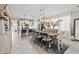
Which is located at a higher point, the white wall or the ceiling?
the ceiling

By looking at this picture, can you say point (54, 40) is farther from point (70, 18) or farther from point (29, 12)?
point (29, 12)

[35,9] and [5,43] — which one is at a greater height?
[35,9]

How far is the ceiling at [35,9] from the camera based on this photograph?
7.48 ft

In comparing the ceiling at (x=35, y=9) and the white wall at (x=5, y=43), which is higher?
Result: the ceiling at (x=35, y=9)

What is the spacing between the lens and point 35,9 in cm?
232

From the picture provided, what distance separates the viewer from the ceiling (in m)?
2.28

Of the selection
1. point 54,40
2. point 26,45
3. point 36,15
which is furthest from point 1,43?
point 54,40

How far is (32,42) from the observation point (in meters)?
2.38
